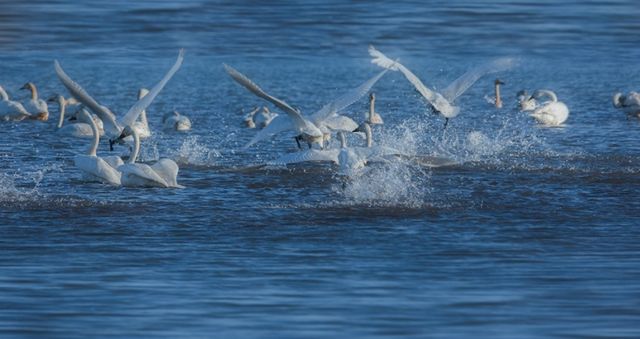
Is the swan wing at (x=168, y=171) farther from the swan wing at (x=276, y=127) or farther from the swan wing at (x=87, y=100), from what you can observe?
the swan wing at (x=276, y=127)

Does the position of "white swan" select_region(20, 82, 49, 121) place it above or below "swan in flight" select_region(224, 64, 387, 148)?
below

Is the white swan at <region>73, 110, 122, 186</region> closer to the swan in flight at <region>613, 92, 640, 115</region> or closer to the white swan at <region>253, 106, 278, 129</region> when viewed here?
the white swan at <region>253, 106, 278, 129</region>

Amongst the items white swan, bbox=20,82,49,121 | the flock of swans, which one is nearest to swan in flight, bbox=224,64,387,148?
the flock of swans

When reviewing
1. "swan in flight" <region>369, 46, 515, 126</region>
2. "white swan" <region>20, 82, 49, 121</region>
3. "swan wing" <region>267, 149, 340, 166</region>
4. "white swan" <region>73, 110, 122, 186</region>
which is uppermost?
"swan in flight" <region>369, 46, 515, 126</region>

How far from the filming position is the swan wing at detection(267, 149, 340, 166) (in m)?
14.7

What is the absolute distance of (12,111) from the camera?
20.4 meters

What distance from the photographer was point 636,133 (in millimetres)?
18781

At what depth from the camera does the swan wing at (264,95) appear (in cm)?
1437

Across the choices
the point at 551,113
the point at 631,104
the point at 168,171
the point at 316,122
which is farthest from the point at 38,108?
the point at 631,104

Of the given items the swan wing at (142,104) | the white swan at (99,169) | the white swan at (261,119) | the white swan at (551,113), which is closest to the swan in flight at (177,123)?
the white swan at (261,119)

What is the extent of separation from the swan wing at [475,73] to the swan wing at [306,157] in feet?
11.3

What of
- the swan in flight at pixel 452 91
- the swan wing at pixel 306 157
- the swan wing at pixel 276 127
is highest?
the swan in flight at pixel 452 91

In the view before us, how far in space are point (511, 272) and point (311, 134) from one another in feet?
20.3

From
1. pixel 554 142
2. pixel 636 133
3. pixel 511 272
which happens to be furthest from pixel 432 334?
pixel 636 133
